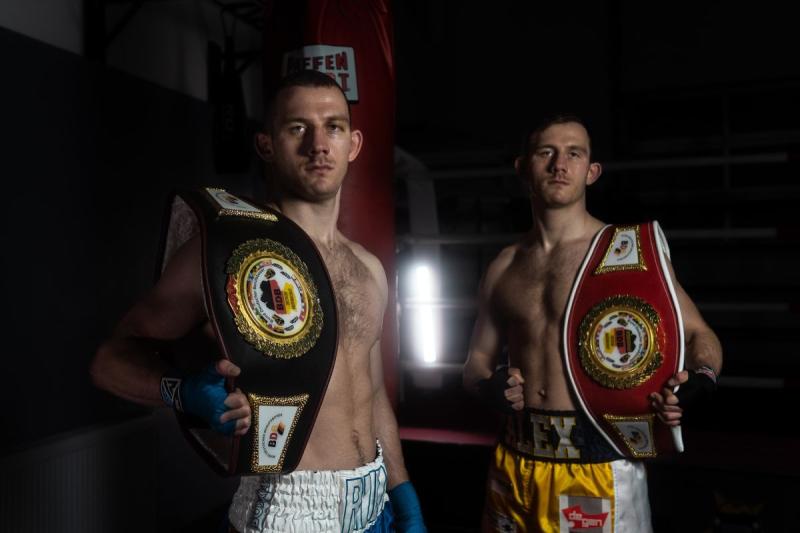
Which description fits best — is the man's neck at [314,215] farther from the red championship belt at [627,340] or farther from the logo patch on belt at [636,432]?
the logo patch on belt at [636,432]

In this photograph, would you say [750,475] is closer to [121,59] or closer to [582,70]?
[121,59]

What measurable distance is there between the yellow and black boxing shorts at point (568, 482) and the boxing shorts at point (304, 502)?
670 millimetres

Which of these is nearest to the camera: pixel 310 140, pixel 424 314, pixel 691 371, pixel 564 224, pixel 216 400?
pixel 216 400

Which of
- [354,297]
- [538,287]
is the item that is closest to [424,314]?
[538,287]

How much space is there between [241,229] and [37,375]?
2.30m

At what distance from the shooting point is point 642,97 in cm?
643

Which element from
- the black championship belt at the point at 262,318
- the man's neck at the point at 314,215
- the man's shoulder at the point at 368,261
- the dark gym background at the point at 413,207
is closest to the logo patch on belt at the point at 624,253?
the man's shoulder at the point at 368,261

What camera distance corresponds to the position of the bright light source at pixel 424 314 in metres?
3.50

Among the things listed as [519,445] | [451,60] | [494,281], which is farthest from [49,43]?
[451,60]

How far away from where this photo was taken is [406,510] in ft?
5.49

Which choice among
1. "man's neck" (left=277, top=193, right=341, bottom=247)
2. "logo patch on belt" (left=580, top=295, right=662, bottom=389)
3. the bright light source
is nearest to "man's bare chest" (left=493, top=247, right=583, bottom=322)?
"logo patch on belt" (left=580, top=295, right=662, bottom=389)

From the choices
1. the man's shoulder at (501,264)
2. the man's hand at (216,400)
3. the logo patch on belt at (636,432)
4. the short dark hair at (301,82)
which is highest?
the short dark hair at (301,82)

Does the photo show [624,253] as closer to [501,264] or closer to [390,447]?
[501,264]

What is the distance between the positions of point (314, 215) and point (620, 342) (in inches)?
36.6
